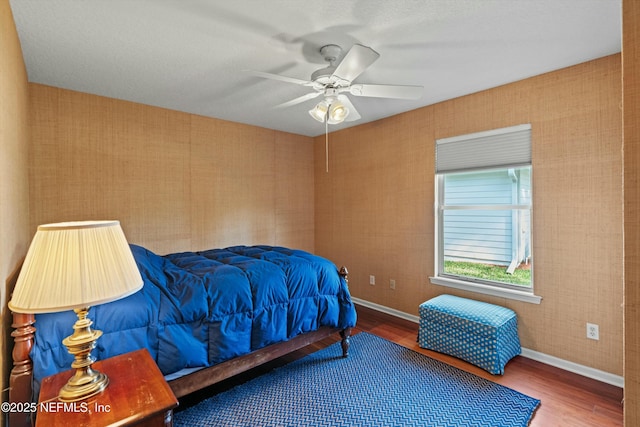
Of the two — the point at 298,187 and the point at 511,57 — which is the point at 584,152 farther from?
the point at 298,187

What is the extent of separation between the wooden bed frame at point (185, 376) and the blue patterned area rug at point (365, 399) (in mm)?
230

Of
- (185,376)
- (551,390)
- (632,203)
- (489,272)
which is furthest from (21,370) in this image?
(489,272)

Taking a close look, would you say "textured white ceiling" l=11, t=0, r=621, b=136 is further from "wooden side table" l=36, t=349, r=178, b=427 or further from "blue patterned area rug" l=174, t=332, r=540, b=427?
"blue patterned area rug" l=174, t=332, r=540, b=427

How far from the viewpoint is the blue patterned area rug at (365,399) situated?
1954mm

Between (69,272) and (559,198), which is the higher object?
(559,198)

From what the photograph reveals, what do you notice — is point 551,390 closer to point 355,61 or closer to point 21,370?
point 355,61

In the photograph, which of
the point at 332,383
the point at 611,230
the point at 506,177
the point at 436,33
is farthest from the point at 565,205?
the point at 332,383

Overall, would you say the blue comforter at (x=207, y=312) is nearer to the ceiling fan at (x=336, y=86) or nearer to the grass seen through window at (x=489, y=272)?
the ceiling fan at (x=336, y=86)

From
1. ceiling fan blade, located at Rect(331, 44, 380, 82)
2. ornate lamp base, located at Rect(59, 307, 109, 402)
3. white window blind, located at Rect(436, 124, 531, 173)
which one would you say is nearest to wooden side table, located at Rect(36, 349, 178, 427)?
ornate lamp base, located at Rect(59, 307, 109, 402)

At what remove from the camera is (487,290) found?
297 centimetres

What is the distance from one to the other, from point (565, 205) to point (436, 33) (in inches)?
69.6

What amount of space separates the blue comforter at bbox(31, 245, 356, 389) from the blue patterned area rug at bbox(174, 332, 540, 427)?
37 centimetres

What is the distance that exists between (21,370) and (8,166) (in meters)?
1.06

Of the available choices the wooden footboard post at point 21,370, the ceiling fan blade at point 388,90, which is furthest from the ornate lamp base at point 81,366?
the ceiling fan blade at point 388,90
